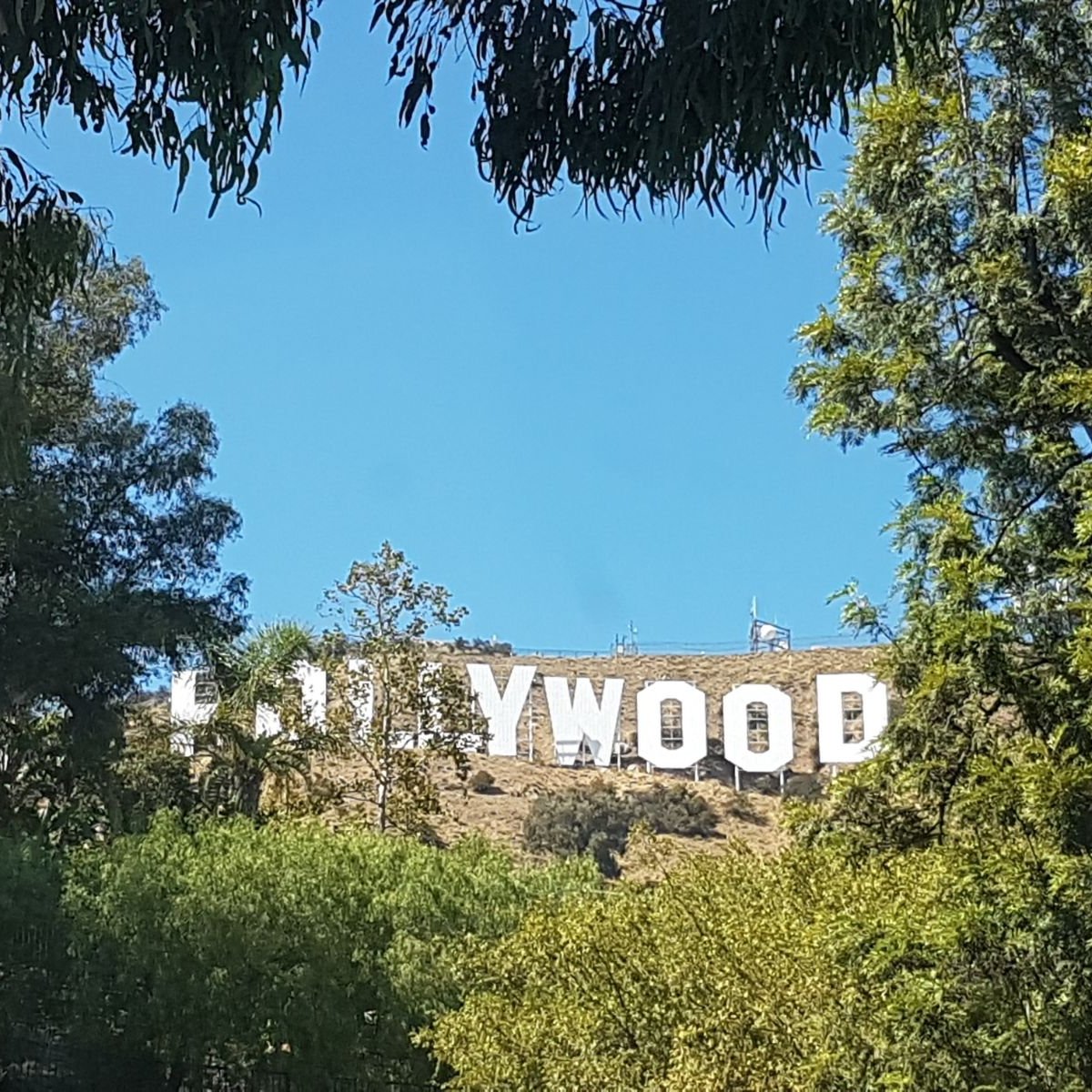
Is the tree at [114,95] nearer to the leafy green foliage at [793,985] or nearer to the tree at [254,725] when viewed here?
the leafy green foliage at [793,985]

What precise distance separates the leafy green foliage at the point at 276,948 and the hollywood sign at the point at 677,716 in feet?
83.5

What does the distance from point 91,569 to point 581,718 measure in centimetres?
2684

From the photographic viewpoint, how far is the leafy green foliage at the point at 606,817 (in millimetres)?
37156

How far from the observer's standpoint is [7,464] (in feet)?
18.2

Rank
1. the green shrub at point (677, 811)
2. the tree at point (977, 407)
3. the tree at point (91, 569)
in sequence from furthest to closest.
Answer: the green shrub at point (677, 811) < the tree at point (91, 569) < the tree at point (977, 407)

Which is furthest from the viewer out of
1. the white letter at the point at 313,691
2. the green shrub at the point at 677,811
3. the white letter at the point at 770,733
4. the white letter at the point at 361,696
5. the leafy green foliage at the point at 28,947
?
the white letter at the point at 770,733

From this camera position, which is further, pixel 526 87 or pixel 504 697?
pixel 504 697

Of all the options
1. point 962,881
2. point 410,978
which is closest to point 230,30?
point 962,881

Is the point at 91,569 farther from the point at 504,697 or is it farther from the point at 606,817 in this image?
the point at 504,697

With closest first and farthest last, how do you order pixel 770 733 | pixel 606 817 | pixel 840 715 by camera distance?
pixel 606 817 < pixel 840 715 < pixel 770 733

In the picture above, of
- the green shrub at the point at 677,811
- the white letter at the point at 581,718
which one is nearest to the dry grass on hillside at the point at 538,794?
the green shrub at the point at 677,811

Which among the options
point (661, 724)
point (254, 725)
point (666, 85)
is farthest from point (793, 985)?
point (661, 724)

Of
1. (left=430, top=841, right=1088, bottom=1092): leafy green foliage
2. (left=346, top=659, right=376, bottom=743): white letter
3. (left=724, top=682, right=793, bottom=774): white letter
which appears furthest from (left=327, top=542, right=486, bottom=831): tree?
(left=724, top=682, right=793, bottom=774): white letter

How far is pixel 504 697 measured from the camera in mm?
45094
